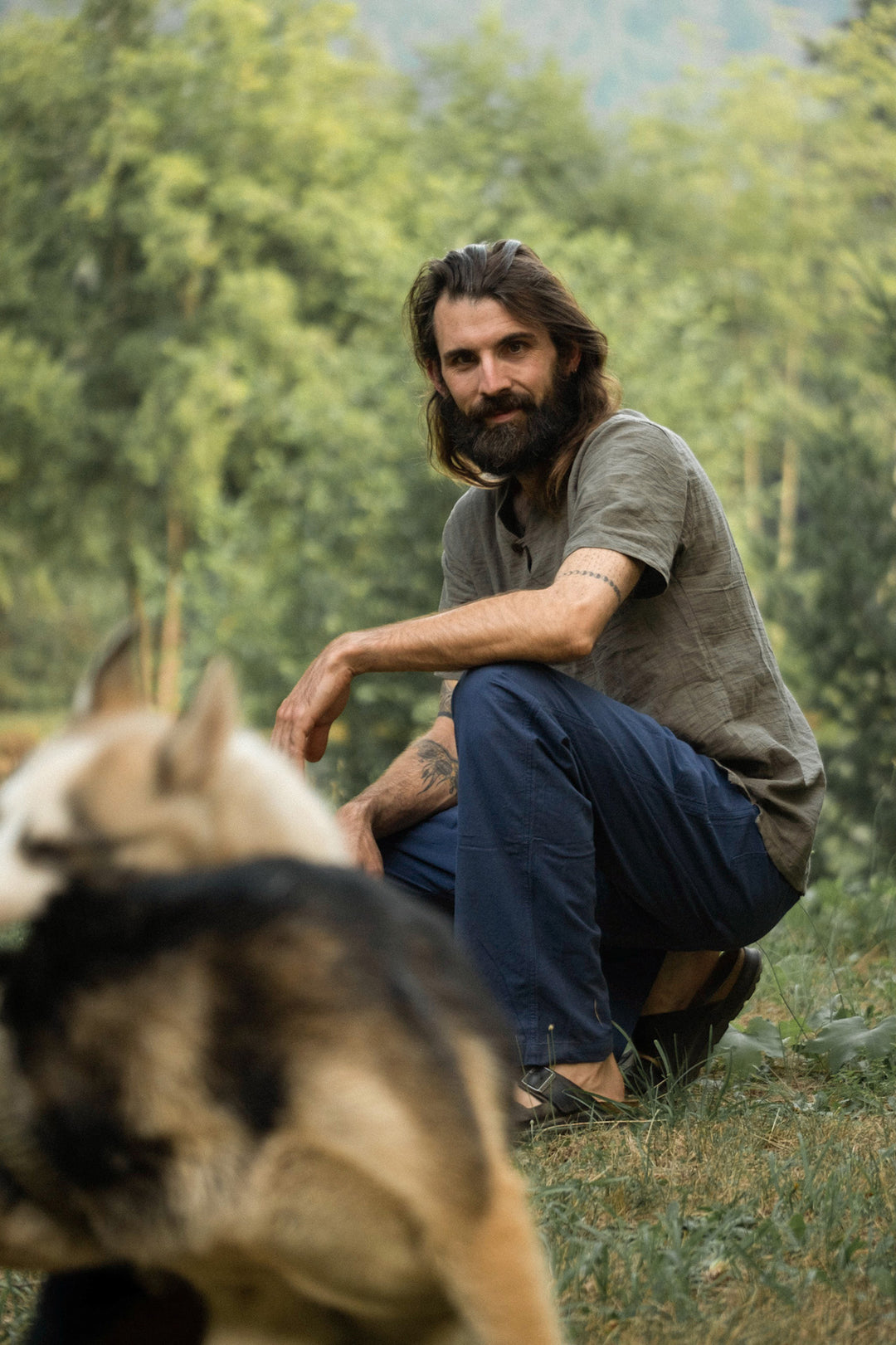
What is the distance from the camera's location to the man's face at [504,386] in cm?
366

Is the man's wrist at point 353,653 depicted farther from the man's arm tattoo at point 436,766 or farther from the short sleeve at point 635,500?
the man's arm tattoo at point 436,766

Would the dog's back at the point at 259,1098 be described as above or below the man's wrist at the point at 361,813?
above

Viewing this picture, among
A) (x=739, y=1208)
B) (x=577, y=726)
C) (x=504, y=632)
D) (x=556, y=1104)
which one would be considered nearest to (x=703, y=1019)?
(x=556, y=1104)

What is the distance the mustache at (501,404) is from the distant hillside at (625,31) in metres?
27.1

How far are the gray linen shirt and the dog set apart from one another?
1.91 meters

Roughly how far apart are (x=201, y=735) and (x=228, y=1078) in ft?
1.16

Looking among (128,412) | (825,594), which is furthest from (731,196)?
(825,594)

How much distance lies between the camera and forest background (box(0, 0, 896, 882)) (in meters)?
14.9

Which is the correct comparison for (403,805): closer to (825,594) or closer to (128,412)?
(825,594)

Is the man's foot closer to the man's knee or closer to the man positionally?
the man

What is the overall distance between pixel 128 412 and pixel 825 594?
1773 centimetres

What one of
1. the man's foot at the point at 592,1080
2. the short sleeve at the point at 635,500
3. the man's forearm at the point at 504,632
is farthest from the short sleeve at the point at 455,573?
the man's foot at the point at 592,1080

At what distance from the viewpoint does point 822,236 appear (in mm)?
27125

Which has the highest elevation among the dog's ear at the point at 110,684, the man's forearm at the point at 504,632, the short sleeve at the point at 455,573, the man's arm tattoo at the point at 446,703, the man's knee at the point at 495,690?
the dog's ear at the point at 110,684
